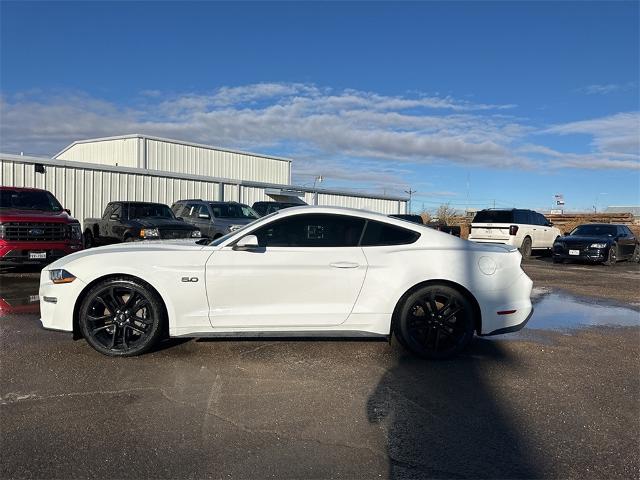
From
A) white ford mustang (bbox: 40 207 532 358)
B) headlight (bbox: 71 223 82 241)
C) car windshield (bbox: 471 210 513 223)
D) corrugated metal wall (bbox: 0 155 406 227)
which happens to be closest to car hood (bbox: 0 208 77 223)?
headlight (bbox: 71 223 82 241)

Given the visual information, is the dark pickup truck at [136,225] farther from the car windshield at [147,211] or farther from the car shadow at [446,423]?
the car shadow at [446,423]

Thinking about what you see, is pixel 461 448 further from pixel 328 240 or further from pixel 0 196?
pixel 0 196

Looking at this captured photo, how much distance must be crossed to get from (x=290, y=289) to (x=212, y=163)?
108ft

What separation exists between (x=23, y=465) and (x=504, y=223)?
58.1ft

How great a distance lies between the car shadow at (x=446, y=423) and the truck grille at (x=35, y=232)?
885 centimetres

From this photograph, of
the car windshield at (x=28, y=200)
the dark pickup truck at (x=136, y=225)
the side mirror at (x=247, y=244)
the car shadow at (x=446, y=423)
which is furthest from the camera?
the dark pickup truck at (x=136, y=225)

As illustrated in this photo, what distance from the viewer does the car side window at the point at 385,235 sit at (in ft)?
17.0

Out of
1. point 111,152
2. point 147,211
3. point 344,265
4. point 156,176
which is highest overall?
point 111,152

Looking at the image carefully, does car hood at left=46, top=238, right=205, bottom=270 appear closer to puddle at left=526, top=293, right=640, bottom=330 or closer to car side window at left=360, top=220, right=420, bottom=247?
car side window at left=360, top=220, right=420, bottom=247

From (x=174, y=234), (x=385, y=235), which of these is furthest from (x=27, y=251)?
Answer: (x=385, y=235)

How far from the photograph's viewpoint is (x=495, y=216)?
19.1 m

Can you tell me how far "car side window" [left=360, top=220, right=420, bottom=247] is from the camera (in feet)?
17.0

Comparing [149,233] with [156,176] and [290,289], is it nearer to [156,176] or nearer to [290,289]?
[156,176]

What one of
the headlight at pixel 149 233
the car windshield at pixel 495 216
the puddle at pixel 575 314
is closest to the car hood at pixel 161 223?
the headlight at pixel 149 233
